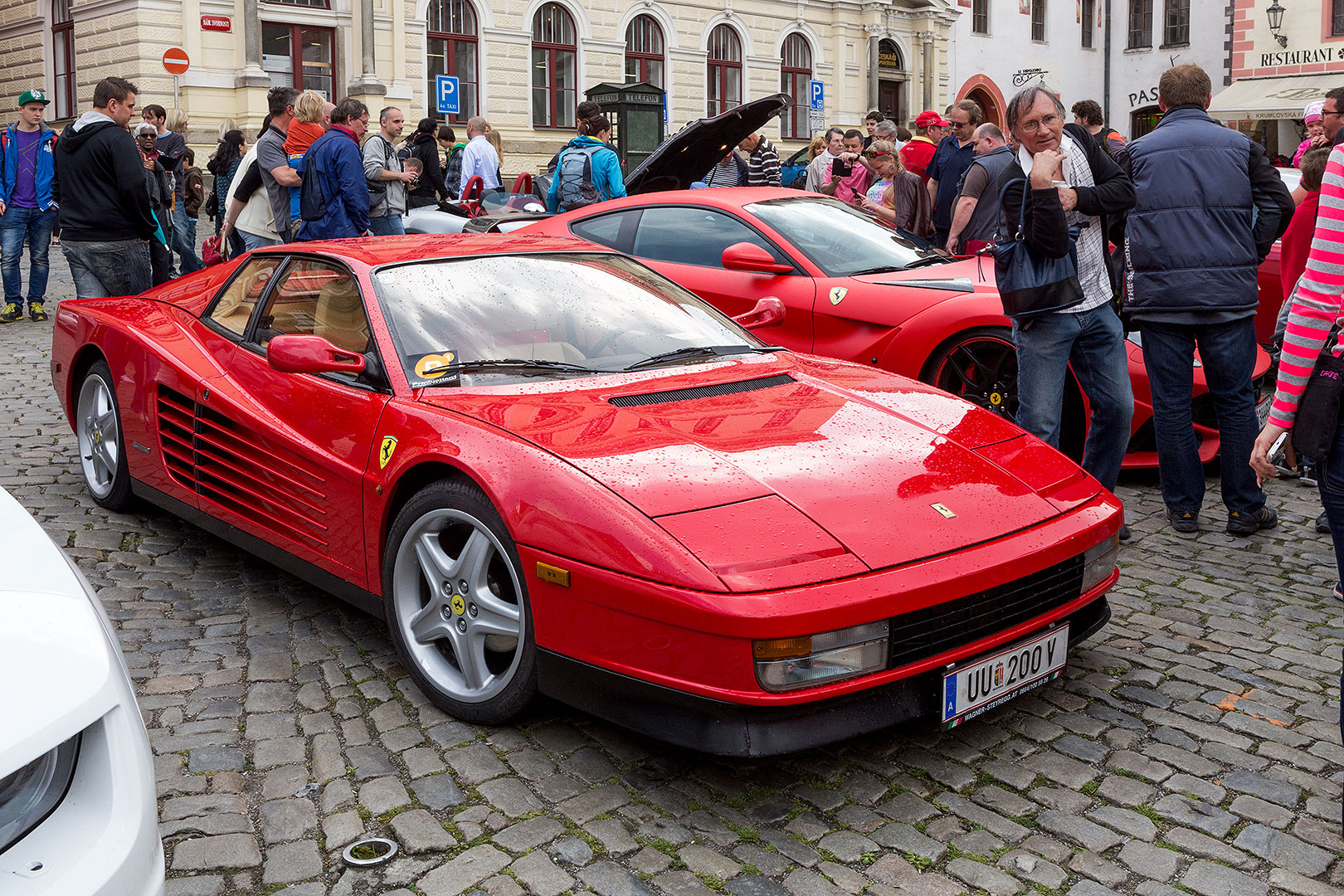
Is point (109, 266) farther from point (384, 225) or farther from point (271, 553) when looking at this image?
point (271, 553)

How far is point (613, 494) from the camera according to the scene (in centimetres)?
299

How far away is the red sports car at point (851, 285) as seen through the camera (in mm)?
5891

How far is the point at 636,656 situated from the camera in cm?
288

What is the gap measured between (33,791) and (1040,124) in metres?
3.96

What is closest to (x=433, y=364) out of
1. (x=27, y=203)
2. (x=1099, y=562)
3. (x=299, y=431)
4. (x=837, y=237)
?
(x=299, y=431)

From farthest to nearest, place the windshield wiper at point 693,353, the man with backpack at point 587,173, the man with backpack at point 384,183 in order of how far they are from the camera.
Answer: the man with backpack at point 587,173 → the man with backpack at point 384,183 → the windshield wiper at point 693,353

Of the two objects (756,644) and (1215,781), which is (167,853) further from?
(1215,781)

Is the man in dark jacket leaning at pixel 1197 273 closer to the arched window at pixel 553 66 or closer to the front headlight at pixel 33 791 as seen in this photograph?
the front headlight at pixel 33 791

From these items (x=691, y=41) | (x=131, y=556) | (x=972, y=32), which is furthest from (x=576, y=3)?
(x=131, y=556)

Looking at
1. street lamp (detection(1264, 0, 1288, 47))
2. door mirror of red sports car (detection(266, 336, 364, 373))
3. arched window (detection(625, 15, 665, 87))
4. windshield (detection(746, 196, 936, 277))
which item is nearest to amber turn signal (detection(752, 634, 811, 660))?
door mirror of red sports car (detection(266, 336, 364, 373))

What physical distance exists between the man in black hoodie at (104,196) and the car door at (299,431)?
455 cm

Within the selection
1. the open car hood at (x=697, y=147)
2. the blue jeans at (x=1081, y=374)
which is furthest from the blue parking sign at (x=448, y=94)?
the blue jeans at (x=1081, y=374)

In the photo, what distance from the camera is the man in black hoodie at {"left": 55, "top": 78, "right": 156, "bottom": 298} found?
8305 mm

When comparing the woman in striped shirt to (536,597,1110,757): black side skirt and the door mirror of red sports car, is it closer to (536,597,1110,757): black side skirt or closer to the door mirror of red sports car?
(536,597,1110,757): black side skirt
